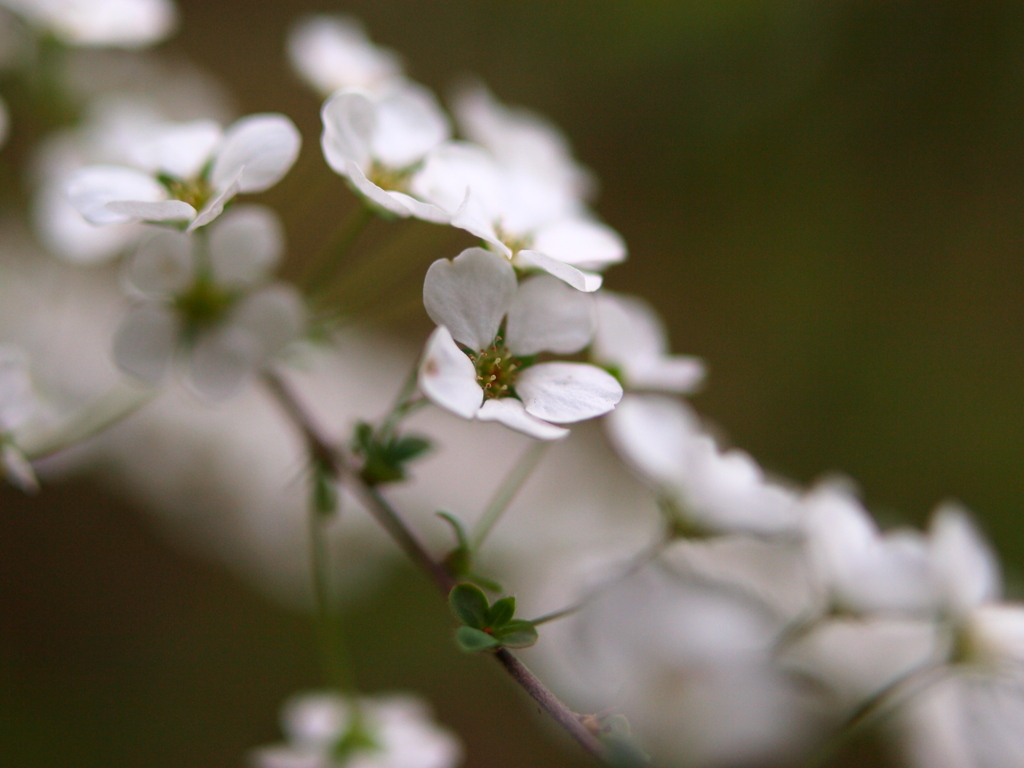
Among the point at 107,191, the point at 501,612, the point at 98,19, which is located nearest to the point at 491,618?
the point at 501,612

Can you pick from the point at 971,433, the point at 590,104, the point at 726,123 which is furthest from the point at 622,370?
the point at 590,104

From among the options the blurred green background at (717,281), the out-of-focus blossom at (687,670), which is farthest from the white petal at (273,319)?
the blurred green background at (717,281)

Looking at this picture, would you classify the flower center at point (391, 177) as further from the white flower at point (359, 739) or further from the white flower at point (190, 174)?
the white flower at point (359, 739)

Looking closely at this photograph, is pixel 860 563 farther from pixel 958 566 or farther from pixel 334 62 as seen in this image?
pixel 334 62

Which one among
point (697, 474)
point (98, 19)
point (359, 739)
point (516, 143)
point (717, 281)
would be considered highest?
point (717, 281)

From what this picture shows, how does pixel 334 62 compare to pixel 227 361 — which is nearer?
pixel 227 361

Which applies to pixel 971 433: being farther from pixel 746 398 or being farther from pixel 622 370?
pixel 622 370

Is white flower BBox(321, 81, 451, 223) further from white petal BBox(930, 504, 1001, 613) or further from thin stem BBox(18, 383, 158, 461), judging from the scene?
white petal BBox(930, 504, 1001, 613)

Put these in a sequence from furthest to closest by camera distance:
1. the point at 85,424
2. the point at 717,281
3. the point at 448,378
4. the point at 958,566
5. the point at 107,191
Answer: the point at 717,281, the point at 85,424, the point at 958,566, the point at 107,191, the point at 448,378
